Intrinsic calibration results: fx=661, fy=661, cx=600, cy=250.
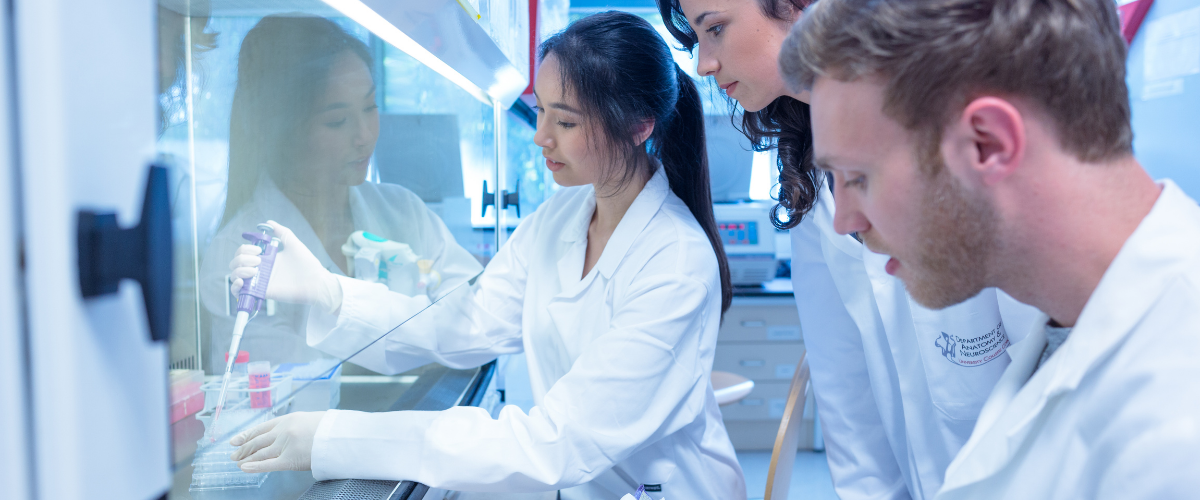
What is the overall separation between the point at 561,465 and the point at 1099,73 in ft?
2.68

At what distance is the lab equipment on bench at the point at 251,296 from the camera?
0.75m

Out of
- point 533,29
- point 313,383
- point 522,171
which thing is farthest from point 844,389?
point 522,171

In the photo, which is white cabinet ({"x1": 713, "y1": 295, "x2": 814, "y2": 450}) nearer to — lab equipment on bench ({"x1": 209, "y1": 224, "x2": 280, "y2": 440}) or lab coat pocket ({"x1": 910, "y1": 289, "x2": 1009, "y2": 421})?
lab coat pocket ({"x1": 910, "y1": 289, "x2": 1009, "y2": 421})

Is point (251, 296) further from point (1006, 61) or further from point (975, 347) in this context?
point (975, 347)

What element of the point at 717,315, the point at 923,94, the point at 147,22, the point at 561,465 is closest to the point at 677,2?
the point at 717,315

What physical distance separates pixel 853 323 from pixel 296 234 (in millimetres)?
1058

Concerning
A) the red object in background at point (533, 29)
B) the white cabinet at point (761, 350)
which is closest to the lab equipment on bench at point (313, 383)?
the red object in background at point (533, 29)

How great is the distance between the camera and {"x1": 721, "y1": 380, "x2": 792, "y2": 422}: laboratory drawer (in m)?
3.38

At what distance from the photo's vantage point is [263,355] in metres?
0.81

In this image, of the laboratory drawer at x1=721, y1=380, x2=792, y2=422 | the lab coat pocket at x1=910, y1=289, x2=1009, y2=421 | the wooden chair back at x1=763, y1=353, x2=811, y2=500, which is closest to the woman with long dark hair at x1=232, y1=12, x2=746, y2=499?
the wooden chair back at x1=763, y1=353, x2=811, y2=500

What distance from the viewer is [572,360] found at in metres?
1.34

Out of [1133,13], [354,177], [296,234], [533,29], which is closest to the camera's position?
[296,234]

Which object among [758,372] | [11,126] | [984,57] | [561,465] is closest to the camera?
[11,126]

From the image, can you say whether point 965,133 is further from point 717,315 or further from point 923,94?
point 717,315
